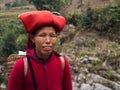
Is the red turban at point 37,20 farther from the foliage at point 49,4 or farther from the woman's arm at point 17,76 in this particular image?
the foliage at point 49,4

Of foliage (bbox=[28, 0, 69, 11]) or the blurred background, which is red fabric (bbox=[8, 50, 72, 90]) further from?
foliage (bbox=[28, 0, 69, 11])

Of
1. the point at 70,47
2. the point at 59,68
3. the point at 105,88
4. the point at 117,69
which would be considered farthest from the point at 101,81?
the point at 59,68

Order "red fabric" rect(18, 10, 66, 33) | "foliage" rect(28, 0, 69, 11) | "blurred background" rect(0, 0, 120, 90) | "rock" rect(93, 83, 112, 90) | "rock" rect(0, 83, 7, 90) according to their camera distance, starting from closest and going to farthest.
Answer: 1. "red fabric" rect(18, 10, 66, 33)
2. "rock" rect(93, 83, 112, 90)
3. "blurred background" rect(0, 0, 120, 90)
4. "rock" rect(0, 83, 7, 90)
5. "foliage" rect(28, 0, 69, 11)

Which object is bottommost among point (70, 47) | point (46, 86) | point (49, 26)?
point (70, 47)

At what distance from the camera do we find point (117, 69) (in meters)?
7.82

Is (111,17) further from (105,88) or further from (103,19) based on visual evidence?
(105,88)

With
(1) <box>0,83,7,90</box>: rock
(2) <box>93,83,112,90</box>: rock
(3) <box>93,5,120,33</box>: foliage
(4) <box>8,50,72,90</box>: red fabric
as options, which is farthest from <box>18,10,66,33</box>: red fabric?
(1) <box>0,83,7,90</box>: rock

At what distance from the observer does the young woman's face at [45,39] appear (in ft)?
5.10

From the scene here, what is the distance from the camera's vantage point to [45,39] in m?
1.56

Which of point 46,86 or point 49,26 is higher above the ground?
point 49,26

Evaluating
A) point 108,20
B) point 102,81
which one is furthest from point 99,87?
point 108,20

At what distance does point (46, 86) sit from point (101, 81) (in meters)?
5.58

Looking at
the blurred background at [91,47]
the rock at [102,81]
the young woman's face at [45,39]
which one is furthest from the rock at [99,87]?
the young woman's face at [45,39]

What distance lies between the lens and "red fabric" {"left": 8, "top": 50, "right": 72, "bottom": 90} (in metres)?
1.56
